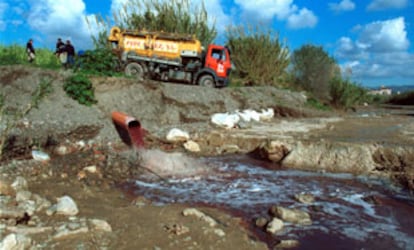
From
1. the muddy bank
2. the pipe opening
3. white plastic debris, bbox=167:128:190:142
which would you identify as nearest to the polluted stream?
the muddy bank

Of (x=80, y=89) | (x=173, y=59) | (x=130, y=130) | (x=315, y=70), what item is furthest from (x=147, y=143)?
(x=315, y=70)

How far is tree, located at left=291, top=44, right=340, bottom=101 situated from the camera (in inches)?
802

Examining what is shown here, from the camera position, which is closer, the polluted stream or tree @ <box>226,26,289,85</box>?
the polluted stream

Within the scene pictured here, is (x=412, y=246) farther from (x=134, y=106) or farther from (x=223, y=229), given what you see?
(x=134, y=106)

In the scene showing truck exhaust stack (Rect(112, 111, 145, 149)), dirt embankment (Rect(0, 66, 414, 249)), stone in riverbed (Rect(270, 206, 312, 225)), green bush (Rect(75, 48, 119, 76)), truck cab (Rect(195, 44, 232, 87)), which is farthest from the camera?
truck cab (Rect(195, 44, 232, 87))

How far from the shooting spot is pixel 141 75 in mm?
15000

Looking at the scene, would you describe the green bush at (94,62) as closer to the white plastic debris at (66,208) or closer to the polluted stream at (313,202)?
the polluted stream at (313,202)

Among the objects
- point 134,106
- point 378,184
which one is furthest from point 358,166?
point 134,106

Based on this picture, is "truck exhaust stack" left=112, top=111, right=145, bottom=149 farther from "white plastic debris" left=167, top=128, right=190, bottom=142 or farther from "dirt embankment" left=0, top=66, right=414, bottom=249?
"white plastic debris" left=167, top=128, right=190, bottom=142

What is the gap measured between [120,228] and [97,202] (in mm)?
1171

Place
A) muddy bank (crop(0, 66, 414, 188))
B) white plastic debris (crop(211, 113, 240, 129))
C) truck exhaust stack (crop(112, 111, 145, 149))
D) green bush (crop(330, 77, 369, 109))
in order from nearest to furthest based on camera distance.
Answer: muddy bank (crop(0, 66, 414, 188))
truck exhaust stack (crop(112, 111, 145, 149))
white plastic debris (crop(211, 113, 240, 129))
green bush (crop(330, 77, 369, 109))

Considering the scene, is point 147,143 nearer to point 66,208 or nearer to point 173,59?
point 66,208

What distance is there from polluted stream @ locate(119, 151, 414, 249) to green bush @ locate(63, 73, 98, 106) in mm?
4651

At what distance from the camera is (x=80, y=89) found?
1040 centimetres
